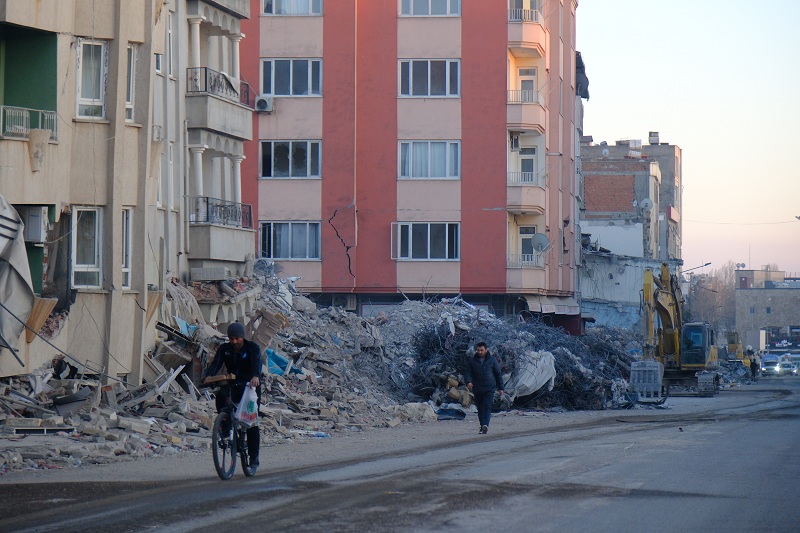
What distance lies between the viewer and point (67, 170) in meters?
21.2

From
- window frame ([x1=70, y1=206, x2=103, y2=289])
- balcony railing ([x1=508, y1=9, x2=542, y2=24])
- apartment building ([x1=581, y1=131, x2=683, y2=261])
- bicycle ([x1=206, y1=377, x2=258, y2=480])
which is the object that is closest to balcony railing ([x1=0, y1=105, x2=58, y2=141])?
window frame ([x1=70, y1=206, x2=103, y2=289])

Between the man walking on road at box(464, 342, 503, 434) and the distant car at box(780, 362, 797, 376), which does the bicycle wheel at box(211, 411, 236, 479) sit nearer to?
the man walking on road at box(464, 342, 503, 434)

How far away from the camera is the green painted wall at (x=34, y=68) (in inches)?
821

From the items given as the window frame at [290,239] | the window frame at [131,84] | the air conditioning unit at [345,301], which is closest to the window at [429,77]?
the window frame at [290,239]

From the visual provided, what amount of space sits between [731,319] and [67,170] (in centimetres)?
14997

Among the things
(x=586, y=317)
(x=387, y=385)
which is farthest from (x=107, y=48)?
(x=586, y=317)

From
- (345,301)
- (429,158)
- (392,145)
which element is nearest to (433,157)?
(429,158)

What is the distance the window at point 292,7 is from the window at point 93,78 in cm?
2340

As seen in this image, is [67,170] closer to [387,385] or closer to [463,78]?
[387,385]

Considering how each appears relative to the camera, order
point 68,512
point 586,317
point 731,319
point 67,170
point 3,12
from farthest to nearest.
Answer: point 731,319 → point 586,317 → point 67,170 → point 3,12 → point 68,512

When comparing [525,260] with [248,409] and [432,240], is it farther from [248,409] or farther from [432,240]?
[248,409]

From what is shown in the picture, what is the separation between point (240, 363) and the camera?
13391 mm

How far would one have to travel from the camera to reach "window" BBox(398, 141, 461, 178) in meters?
44.5

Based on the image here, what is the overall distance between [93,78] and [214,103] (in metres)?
7.41
